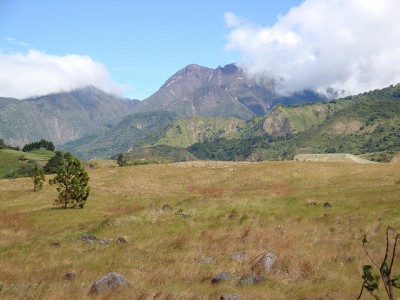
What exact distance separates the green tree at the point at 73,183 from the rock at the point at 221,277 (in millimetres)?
38427

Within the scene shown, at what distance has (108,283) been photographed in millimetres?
13328

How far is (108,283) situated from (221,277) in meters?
4.16

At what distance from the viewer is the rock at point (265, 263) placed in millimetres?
15848

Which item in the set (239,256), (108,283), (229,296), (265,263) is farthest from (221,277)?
(108,283)

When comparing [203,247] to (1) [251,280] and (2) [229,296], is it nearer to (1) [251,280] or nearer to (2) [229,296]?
(1) [251,280]

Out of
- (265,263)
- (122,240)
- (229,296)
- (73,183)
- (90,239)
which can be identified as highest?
(73,183)

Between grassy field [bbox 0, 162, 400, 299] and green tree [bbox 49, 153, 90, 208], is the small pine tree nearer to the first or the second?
grassy field [bbox 0, 162, 400, 299]

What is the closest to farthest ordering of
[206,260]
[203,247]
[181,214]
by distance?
[206,260] < [203,247] < [181,214]

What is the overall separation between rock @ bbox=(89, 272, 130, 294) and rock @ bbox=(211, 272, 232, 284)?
10.4ft

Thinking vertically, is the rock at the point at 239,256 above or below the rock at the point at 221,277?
below

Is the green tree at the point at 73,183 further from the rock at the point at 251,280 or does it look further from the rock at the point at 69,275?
the rock at the point at 251,280

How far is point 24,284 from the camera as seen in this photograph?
13.2 m

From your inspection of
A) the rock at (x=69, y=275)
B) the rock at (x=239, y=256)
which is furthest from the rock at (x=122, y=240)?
the rock at (x=69, y=275)

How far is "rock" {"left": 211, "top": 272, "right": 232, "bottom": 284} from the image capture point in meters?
14.5
